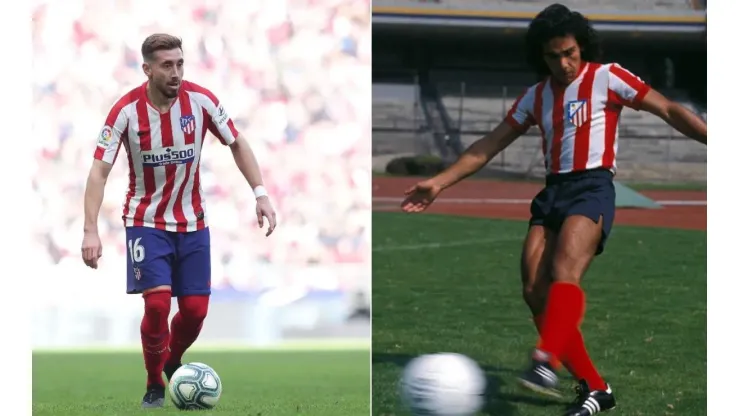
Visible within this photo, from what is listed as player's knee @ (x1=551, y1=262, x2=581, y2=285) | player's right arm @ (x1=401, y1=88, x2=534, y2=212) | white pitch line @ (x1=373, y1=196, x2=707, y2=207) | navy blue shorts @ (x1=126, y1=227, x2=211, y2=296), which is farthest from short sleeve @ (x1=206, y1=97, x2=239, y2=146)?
white pitch line @ (x1=373, y1=196, x2=707, y2=207)

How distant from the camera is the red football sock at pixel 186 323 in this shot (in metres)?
5.11

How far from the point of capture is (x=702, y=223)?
34.1 ft

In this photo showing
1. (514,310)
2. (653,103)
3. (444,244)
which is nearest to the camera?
(653,103)

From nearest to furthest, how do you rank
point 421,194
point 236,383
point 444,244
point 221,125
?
1. point 421,194
2. point 221,125
3. point 236,383
4. point 444,244

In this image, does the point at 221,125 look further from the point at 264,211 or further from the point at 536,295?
the point at 536,295

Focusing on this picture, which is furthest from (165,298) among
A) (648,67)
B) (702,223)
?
(702,223)

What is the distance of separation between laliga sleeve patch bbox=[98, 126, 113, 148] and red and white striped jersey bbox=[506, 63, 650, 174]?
1988mm

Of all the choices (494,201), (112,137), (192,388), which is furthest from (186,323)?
(494,201)

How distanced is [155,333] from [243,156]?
94 cm

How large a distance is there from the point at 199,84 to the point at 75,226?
3.08ft

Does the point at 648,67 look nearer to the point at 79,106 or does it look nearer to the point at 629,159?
the point at 629,159

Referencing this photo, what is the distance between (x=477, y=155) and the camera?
4.91 metres

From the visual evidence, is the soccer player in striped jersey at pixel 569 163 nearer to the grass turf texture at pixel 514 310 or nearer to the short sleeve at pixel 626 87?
the short sleeve at pixel 626 87

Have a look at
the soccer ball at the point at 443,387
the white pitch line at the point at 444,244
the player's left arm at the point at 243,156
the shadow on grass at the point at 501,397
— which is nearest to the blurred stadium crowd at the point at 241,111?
the player's left arm at the point at 243,156
